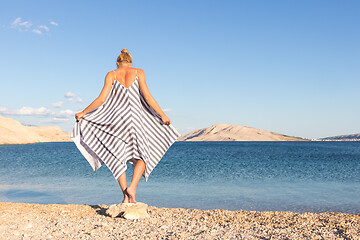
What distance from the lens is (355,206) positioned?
9.59 meters

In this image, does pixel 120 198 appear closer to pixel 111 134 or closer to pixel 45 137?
pixel 111 134

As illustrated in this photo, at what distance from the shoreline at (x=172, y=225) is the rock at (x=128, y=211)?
0.09m

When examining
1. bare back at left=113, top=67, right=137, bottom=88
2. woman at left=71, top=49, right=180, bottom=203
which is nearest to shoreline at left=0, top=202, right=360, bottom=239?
woman at left=71, top=49, right=180, bottom=203

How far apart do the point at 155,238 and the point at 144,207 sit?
4.29 feet

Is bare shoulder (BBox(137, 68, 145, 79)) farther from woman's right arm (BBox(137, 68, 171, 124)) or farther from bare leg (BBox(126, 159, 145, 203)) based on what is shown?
bare leg (BBox(126, 159, 145, 203))

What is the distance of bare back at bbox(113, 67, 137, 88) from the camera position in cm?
583

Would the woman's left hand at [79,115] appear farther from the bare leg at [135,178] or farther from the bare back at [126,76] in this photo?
the bare leg at [135,178]

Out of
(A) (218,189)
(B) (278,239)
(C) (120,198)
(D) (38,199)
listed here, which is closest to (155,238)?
(B) (278,239)

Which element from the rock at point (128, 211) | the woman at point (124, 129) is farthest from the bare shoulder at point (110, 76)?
the rock at point (128, 211)

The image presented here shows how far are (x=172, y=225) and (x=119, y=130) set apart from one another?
1859mm

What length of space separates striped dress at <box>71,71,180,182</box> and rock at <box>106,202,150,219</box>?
506 millimetres

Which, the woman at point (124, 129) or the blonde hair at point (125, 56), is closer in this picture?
the woman at point (124, 129)

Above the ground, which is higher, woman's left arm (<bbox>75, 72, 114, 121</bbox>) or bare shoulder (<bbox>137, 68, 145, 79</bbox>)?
bare shoulder (<bbox>137, 68, 145, 79</bbox>)

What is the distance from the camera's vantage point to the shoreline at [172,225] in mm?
4586
